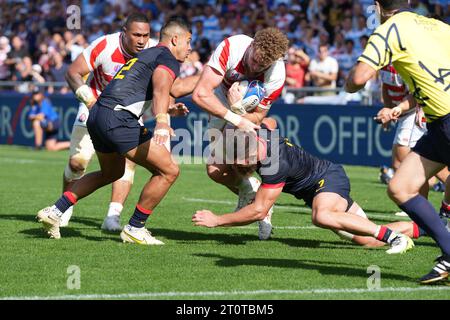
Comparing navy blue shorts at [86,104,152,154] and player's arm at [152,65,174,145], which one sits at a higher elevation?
player's arm at [152,65,174,145]

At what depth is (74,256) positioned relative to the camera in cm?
894

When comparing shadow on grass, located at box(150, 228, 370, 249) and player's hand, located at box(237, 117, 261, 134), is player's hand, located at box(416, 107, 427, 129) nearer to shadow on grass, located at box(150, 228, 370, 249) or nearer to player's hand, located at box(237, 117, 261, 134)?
shadow on grass, located at box(150, 228, 370, 249)

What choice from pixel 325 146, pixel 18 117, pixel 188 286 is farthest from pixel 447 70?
pixel 18 117

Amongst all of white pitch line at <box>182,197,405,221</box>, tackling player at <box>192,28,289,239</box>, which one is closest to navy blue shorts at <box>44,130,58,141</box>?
white pitch line at <box>182,197,405,221</box>

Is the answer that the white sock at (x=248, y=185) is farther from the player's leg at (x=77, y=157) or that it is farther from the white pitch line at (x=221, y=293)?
the white pitch line at (x=221, y=293)

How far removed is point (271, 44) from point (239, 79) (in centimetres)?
96

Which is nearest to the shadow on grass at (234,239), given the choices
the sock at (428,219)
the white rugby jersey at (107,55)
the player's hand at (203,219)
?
the player's hand at (203,219)

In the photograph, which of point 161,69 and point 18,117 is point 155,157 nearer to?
point 161,69

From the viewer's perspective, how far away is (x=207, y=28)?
26281 mm

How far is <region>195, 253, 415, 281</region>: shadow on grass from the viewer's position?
804 centimetres

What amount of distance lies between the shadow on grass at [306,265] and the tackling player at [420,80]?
24.9 inches

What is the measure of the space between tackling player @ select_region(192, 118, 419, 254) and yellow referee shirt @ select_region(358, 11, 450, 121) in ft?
5.33

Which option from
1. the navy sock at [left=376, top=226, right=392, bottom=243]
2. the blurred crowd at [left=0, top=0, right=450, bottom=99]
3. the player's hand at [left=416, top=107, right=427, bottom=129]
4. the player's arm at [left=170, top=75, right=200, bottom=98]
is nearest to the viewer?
the navy sock at [left=376, top=226, right=392, bottom=243]

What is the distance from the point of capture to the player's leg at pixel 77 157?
11172 mm
